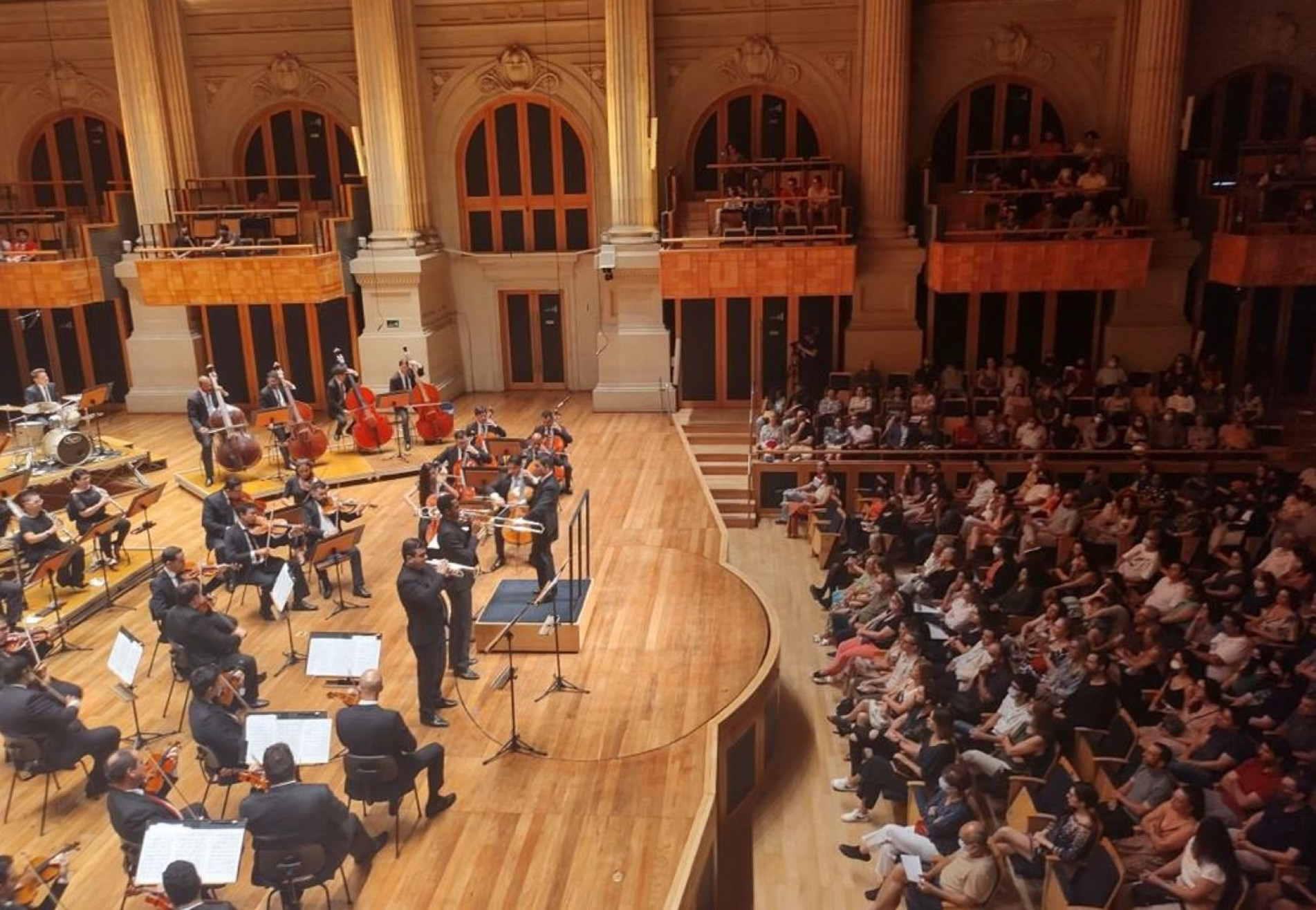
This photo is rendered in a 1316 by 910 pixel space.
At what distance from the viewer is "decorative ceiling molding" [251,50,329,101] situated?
57.1 ft

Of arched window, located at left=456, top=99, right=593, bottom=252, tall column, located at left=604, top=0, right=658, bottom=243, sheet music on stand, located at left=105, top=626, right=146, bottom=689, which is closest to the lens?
sheet music on stand, located at left=105, top=626, right=146, bottom=689

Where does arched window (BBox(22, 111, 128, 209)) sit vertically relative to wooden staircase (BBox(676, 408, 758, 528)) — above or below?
above

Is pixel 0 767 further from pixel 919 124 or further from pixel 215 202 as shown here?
pixel 919 124

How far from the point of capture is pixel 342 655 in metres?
7.00

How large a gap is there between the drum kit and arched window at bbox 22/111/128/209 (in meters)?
6.37

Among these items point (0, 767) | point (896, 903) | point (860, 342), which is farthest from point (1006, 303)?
point (0, 767)

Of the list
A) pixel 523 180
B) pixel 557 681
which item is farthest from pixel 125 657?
pixel 523 180

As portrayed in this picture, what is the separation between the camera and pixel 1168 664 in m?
8.31

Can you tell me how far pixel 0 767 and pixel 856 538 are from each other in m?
8.02

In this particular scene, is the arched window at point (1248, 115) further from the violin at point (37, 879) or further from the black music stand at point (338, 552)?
the violin at point (37, 879)

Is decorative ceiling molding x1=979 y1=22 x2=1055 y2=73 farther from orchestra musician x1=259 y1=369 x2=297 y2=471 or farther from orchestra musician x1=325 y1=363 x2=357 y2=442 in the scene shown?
orchestra musician x1=259 y1=369 x2=297 y2=471

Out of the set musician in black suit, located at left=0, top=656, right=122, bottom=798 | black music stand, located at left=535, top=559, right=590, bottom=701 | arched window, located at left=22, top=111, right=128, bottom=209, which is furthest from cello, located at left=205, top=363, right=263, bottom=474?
arched window, located at left=22, top=111, right=128, bottom=209

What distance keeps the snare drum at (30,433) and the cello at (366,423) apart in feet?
12.2

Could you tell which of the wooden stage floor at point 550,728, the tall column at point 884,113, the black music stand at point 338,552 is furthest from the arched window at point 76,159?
the tall column at point 884,113
